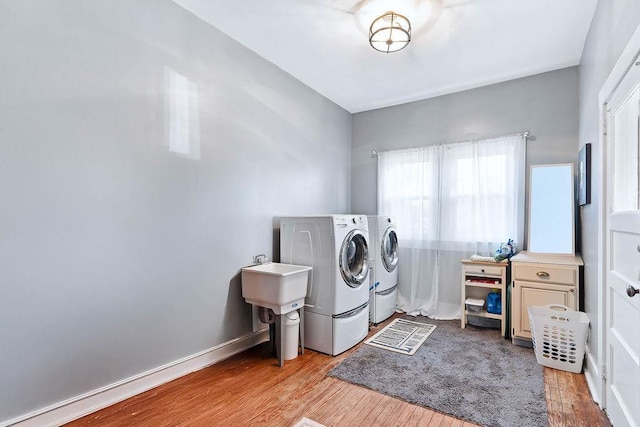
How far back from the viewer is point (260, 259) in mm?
2910

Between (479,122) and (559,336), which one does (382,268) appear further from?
(479,122)

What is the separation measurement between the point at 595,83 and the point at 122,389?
3.67 meters

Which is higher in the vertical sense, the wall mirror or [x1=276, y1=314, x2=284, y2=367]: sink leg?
Result: the wall mirror

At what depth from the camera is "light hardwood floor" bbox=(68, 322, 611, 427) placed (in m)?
1.79

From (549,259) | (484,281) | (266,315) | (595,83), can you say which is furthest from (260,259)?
(595,83)

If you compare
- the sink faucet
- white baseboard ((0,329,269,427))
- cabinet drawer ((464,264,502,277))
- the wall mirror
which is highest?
the wall mirror

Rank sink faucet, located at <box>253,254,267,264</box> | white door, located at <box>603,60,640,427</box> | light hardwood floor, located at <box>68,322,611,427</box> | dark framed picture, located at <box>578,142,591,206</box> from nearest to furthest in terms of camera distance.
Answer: white door, located at <box>603,60,640,427</box> < light hardwood floor, located at <box>68,322,611,427</box> < dark framed picture, located at <box>578,142,591,206</box> < sink faucet, located at <box>253,254,267,264</box>

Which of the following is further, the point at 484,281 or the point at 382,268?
the point at 382,268

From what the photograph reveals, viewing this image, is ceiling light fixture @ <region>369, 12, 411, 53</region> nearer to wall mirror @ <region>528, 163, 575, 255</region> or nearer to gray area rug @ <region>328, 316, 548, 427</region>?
wall mirror @ <region>528, 163, 575, 255</region>

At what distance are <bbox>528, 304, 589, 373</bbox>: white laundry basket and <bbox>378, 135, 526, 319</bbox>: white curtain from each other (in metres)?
0.96

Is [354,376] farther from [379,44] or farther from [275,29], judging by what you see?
[275,29]

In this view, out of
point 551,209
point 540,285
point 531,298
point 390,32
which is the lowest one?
point 531,298

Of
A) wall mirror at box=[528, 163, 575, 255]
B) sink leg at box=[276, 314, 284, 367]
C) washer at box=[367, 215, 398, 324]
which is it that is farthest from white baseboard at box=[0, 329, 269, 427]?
wall mirror at box=[528, 163, 575, 255]

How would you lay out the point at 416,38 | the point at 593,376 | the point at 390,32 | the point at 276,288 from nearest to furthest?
the point at 593,376 → the point at 390,32 → the point at 276,288 → the point at 416,38
